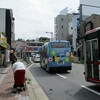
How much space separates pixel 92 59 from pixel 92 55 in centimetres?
20

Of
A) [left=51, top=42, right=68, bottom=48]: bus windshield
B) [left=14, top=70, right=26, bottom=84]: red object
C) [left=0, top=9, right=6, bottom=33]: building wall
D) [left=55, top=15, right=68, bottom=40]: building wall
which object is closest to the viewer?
[left=14, top=70, right=26, bottom=84]: red object

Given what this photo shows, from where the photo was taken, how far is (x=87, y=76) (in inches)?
543

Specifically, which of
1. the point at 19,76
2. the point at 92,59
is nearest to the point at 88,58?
the point at 92,59

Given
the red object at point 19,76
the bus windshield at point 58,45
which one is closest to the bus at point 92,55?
the red object at point 19,76

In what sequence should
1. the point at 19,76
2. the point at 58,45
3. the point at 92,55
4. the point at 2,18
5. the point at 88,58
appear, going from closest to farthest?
the point at 19,76, the point at 92,55, the point at 88,58, the point at 58,45, the point at 2,18

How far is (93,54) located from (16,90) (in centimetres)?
429

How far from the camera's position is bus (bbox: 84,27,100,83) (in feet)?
40.9

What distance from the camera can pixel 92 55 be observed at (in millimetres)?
13078

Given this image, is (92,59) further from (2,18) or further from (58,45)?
(2,18)

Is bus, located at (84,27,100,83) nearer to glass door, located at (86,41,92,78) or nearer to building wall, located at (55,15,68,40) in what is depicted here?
glass door, located at (86,41,92,78)

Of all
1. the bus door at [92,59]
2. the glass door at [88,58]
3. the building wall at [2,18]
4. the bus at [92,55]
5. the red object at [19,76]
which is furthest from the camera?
the building wall at [2,18]

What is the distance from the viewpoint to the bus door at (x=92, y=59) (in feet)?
41.4

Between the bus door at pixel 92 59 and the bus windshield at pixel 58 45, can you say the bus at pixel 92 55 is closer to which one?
the bus door at pixel 92 59

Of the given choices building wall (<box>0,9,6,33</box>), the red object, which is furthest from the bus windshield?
building wall (<box>0,9,6,33</box>)
